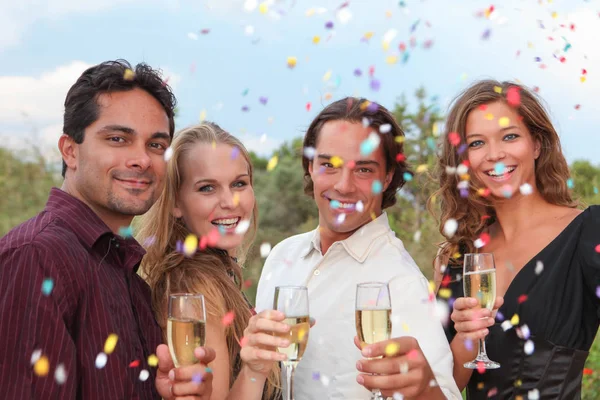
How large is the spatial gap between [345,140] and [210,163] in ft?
2.62

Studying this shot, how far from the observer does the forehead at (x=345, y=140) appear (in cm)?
376

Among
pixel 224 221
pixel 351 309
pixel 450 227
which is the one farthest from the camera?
pixel 450 227

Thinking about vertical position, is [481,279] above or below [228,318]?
above

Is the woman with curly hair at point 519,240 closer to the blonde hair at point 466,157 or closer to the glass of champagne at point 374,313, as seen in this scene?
the blonde hair at point 466,157

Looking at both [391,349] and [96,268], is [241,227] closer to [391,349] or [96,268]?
[96,268]

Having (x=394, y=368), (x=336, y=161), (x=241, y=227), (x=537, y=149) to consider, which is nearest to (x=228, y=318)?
(x=241, y=227)

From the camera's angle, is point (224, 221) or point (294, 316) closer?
point (294, 316)

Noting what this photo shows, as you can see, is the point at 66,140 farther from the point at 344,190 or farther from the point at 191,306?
the point at 344,190

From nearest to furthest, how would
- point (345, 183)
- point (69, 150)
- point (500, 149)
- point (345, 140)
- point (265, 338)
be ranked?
point (265, 338)
point (69, 150)
point (345, 183)
point (345, 140)
point (500, 149)

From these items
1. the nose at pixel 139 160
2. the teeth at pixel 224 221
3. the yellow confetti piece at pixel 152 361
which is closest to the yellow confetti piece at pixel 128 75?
the nose at pixel 139 160

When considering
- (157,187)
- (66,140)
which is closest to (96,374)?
(157,187)

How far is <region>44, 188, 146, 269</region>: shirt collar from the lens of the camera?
9.27 feet

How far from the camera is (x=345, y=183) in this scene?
368cm

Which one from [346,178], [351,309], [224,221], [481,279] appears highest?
[346,178]
